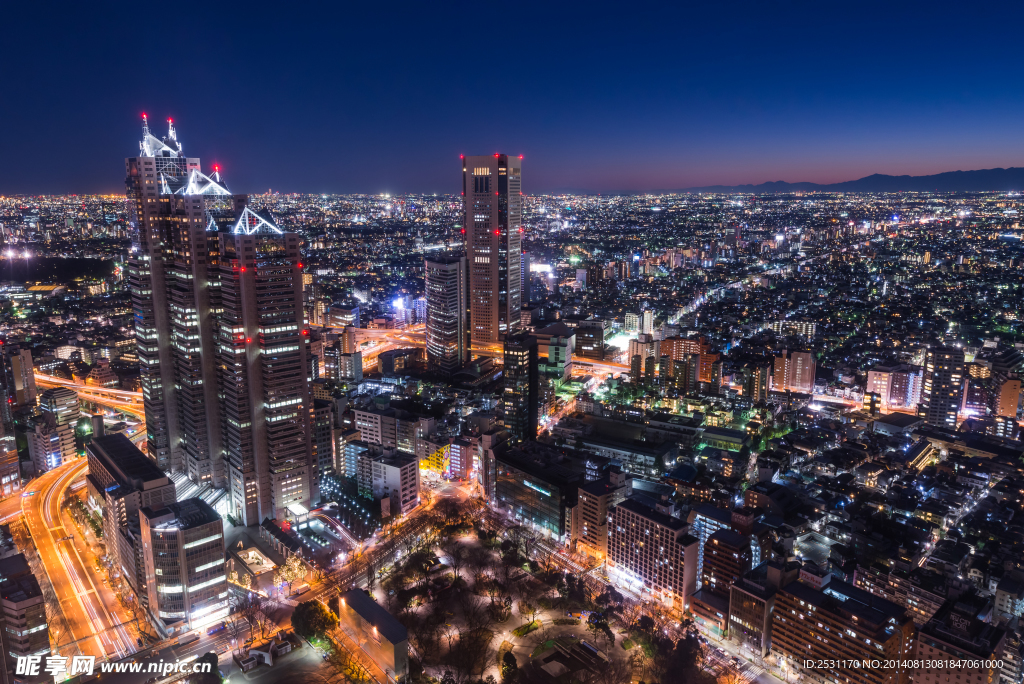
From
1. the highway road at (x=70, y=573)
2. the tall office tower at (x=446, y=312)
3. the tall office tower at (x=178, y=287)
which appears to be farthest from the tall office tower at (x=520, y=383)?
the highway road at (x=70, y=573)

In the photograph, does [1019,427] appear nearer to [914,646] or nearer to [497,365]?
[914,646]

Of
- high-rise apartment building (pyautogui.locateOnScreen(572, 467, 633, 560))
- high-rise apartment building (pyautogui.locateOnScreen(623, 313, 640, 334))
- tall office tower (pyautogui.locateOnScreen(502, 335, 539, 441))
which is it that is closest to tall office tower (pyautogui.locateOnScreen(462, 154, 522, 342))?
high-rise apartment building (pyautogui.locateOnScreen(623, 313, 640, 334))

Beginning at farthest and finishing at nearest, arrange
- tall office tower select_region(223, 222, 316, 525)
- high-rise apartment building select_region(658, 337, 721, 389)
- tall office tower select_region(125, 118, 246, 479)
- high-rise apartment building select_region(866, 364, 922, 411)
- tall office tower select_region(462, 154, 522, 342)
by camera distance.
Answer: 1. tall office tower select_region(462, 154, 522, 342)
2. high-rise apartment building select_region(658, 337, 721, 389)
3. high-rise apartment building select_region(866, 364, 922, 411)
4. tall office tower select_region(125, 118, 246, 479)
5. tall office tower select_region(223, 222, 316, 525)

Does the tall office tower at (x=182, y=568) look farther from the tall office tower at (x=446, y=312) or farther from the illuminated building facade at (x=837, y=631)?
the tall office tower at (x=446, y=312)

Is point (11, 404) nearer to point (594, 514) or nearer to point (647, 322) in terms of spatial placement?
point (594, 514)

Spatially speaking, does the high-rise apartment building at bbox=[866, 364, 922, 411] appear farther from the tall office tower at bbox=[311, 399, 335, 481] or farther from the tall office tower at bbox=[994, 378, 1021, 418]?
the tall office tower at bbox=[311, 399, 335, 481]

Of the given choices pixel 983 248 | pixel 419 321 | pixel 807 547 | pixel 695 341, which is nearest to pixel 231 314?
pixel 807 547
